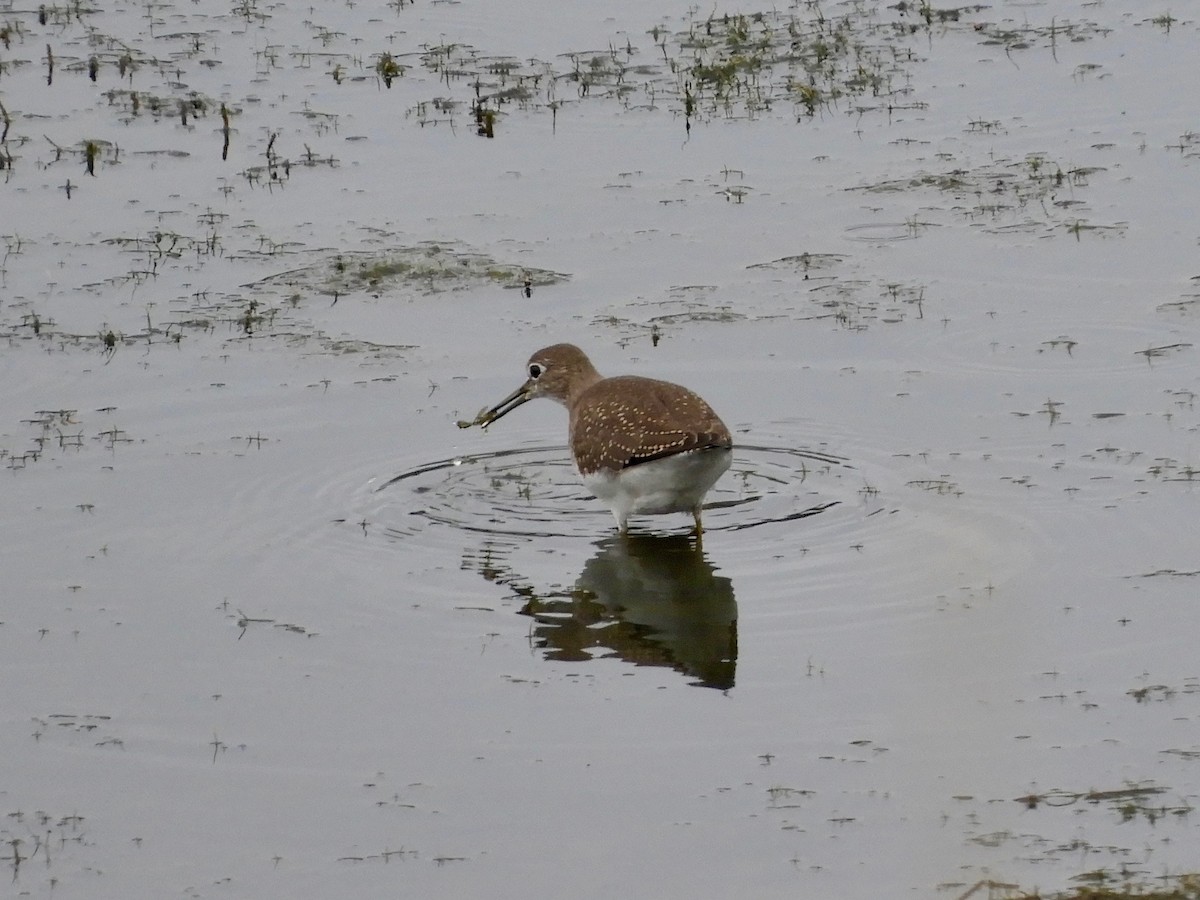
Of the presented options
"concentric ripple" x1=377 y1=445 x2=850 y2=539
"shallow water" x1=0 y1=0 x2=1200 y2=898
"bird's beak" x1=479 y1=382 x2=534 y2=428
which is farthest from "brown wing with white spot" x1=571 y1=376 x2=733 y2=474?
"bird's beak" x1=479 y1=382 x2=534 y2=428

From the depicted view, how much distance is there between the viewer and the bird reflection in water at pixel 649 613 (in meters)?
8.44

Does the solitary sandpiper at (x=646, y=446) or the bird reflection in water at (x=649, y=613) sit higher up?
the solitary sandpiper at (x=646, y=446)

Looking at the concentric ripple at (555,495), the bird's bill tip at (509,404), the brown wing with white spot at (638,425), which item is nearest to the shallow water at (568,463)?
the concentric ripple at (555,495)

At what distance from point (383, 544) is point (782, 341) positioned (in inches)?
132

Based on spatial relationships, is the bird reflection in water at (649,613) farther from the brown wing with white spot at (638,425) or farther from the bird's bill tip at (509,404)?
the bird's bill tip at (509,404)

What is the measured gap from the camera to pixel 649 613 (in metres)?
9.12

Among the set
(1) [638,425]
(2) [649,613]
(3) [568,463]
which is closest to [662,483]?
(1) [638,425]

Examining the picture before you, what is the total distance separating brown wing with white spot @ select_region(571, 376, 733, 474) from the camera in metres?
9.74

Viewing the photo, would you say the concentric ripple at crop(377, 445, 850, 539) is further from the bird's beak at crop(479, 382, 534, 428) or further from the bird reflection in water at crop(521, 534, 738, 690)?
the bird reflection in water at crop(521, 534, 738, 690)

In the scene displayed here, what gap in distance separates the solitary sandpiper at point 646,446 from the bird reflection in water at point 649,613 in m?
0.25

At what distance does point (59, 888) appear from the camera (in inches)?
257

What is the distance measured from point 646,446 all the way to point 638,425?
0.24 m

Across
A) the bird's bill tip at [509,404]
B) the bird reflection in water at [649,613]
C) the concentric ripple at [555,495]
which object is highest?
the bird's bill tip at [509,404]

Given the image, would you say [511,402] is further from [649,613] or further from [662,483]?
[649,613]
